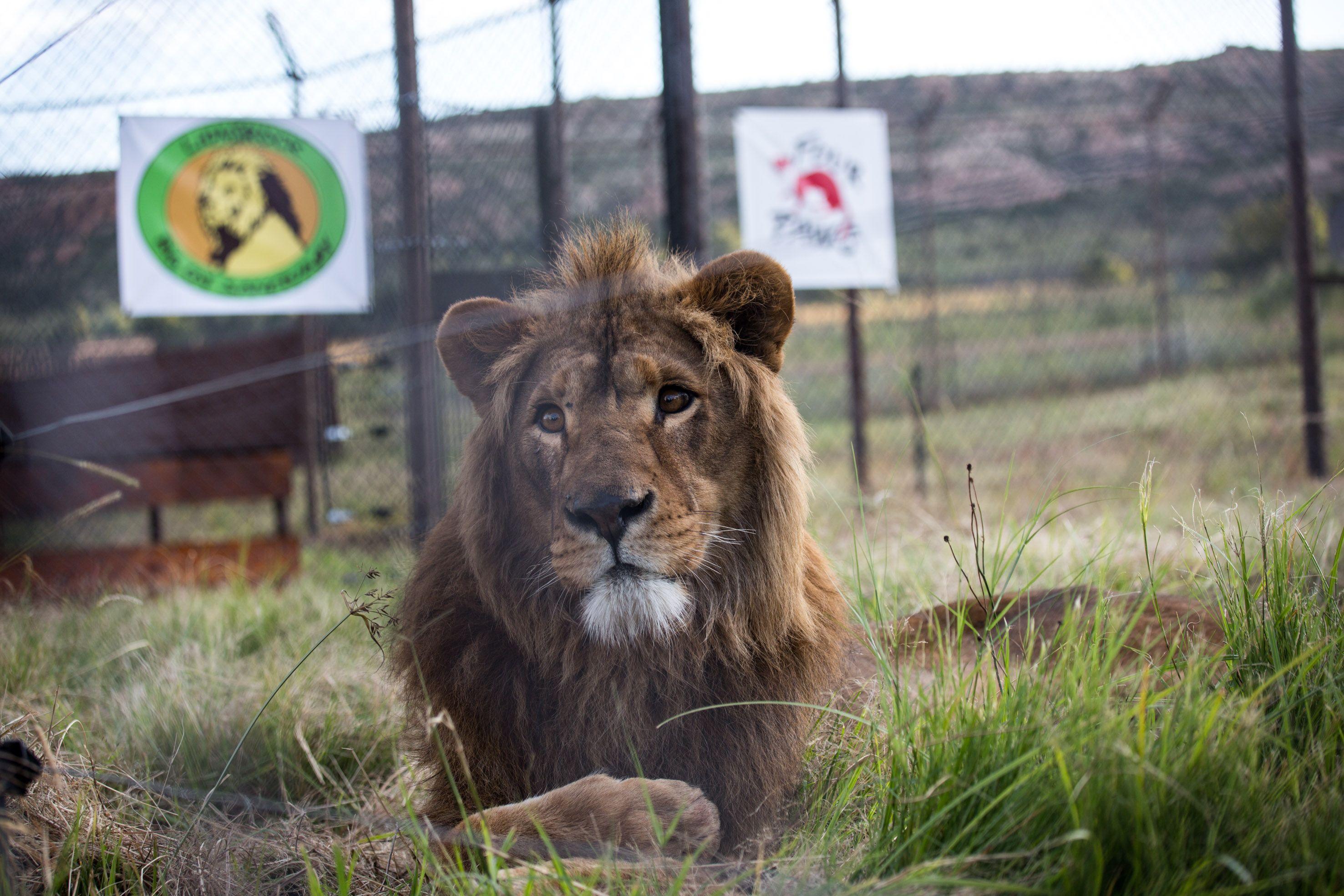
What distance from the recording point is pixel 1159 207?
8914 millimetres

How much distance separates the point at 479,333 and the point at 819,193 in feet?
11.2

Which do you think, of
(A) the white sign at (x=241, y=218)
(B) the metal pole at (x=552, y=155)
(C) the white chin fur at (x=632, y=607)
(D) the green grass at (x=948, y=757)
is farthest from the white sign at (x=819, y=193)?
(C) the white chin fur at (x=632, y=607)

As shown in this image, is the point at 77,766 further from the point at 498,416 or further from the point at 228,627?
the point at 228,627

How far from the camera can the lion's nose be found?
176 centimetres

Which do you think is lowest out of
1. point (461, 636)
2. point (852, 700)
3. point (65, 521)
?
point (852, 700)

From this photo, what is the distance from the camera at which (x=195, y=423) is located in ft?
18.2

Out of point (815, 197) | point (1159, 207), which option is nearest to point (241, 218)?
point (815, 197)

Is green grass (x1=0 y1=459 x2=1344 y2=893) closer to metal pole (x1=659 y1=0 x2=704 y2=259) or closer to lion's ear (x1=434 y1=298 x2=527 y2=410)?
lion's ear (x1=434 y1=298 x2=527 y2=410)

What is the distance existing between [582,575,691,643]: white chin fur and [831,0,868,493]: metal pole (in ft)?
13.3

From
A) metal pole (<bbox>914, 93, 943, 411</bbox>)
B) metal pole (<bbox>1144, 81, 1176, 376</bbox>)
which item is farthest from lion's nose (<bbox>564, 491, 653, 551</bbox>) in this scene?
metal pole (<bbox>1144, 81, 1176, 376</bbox>)

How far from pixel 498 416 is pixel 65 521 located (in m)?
1.79

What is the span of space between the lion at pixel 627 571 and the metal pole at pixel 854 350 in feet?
12.4

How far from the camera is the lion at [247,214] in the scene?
176 inches

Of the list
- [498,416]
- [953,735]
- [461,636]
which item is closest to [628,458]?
[498,416]
